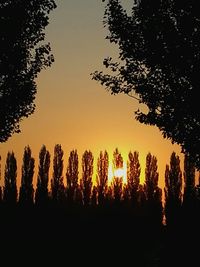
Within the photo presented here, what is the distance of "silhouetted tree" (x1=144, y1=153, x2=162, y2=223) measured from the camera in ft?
222

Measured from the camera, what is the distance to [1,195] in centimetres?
6544

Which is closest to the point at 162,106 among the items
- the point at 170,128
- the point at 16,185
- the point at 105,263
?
the point at 170,128

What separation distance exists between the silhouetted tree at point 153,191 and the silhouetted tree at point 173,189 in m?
1.34

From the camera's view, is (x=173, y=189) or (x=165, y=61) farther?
(x=173, y=189)

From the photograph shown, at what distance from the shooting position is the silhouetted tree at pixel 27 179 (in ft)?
218

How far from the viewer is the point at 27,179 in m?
70.4

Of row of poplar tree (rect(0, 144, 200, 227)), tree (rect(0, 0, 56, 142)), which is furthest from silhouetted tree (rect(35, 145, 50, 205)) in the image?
tree (rect(0, 0, 56, 142))

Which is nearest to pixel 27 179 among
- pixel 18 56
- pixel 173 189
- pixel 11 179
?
pixel 11 179

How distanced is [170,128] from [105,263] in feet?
22.3

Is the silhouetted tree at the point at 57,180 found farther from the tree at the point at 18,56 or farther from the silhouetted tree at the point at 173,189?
the tree at the point at 18,56

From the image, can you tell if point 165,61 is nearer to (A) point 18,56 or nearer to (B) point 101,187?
(A) point 18,56

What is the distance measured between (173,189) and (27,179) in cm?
1946

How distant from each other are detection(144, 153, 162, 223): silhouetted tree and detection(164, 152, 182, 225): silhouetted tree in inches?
52.9

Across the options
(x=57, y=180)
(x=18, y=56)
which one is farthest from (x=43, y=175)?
(x=18, y=56)
